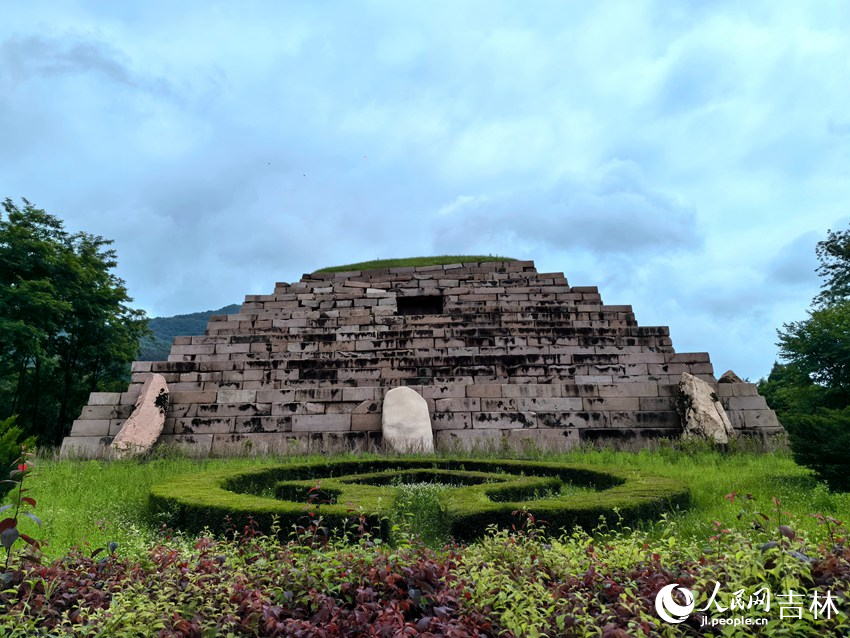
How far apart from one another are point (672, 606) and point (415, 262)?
2098 centimetres

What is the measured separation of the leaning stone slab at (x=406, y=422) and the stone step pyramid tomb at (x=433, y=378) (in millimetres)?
636

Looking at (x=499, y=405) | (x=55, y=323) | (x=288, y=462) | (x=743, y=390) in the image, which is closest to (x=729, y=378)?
(x=743, y=390)

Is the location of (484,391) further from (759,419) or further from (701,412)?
(759,419)

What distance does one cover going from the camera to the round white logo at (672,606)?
314 centimetres

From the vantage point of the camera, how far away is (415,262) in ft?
77.9

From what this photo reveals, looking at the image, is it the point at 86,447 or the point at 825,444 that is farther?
the point at 86,447

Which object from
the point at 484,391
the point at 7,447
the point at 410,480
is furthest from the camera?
the point at 484,391

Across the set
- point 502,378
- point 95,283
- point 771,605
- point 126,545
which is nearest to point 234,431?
point 502,378

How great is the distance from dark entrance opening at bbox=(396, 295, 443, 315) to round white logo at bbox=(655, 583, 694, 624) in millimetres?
15802

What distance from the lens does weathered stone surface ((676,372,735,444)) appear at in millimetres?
12250

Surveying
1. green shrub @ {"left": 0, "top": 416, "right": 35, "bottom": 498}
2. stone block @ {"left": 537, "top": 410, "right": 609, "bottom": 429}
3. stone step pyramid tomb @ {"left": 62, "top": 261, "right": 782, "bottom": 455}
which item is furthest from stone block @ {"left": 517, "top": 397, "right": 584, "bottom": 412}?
green shrub @ {"left": 0, "top": 416, "right": 35, "bottom": 498}

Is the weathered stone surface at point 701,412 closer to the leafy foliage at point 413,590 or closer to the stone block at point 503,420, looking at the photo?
the stone block at point 503,420

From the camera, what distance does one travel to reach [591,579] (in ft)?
12.1

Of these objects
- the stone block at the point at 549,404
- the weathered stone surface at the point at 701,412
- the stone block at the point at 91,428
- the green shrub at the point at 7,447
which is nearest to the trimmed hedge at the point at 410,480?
the green shrub at the point at 7,447
